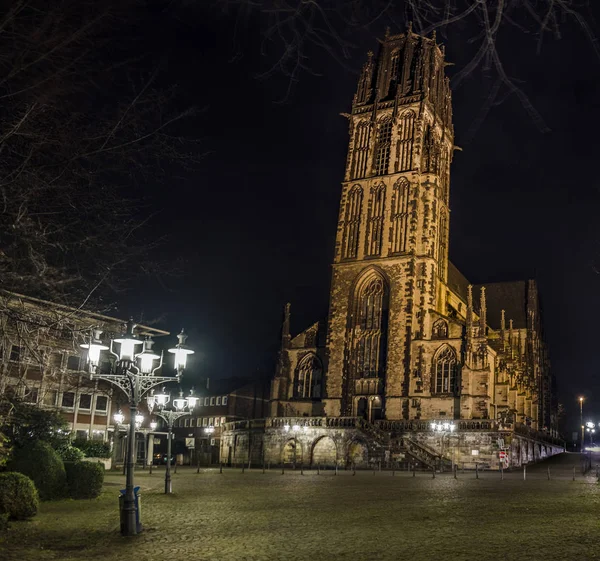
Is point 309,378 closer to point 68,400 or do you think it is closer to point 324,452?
point 324,452

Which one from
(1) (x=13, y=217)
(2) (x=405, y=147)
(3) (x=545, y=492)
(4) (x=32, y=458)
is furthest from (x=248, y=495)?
(2) (x=405, y=147)

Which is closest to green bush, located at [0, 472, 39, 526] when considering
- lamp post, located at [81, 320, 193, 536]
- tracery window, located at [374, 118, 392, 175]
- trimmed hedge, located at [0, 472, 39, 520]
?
trimmed hedge, located at [0, 472, 39, 520]

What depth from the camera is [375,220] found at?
6219 cm

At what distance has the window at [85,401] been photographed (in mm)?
48331

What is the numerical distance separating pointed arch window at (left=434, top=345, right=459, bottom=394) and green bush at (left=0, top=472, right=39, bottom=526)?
141ft

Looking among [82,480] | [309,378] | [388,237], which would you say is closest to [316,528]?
[82,480]

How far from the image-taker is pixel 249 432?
190 ft

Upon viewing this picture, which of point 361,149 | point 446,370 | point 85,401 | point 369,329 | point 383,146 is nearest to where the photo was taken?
point 85,401

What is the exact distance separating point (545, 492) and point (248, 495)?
1123 centimetres

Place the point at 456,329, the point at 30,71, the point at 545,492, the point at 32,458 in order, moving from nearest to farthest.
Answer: the point at 30,71, the point at 32,458, the point at 545,492, the point at 456,329

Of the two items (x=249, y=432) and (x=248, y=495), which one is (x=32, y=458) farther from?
(x=249, y=432)

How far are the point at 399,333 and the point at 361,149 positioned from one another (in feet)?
60.1

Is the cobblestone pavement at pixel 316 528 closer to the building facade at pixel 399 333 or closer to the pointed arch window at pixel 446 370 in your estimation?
the building facade at pixel 399 333

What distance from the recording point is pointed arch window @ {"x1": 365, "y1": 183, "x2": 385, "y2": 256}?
202 ft
